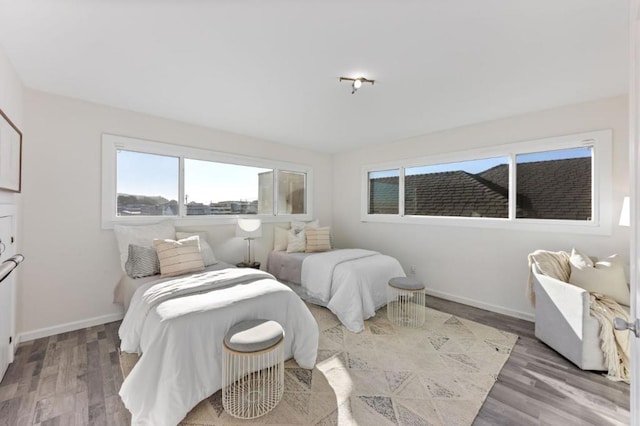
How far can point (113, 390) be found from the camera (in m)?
2.02

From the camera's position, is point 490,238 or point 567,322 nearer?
point 567,322

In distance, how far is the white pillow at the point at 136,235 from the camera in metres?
2.91

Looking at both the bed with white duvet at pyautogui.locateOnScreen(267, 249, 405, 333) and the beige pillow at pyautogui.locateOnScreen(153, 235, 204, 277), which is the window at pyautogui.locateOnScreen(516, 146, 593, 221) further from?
the beige pillow at pyautogui.locateOnScreen(153, 235, 204, 277)

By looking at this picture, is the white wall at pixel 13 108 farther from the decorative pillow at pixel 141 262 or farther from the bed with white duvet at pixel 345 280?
the bed with white duvet at pixel 345 280

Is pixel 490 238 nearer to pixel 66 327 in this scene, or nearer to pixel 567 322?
pixel 567 322

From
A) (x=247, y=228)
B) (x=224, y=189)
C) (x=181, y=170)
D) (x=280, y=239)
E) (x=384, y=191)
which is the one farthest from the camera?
(x=384, y=191)

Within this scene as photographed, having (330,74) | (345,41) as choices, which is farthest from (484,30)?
(330,74)

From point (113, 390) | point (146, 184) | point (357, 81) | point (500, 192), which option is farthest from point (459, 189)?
point (113, 390)

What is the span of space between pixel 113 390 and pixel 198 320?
95 centimetres

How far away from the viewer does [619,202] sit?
2.71 metres

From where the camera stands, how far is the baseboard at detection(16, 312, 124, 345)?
2663 millimetres

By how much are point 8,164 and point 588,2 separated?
4074 millimetres

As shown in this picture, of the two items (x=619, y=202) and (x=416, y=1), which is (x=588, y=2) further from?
(x=619, y=202)

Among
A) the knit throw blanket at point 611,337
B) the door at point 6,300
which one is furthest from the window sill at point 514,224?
the door at point 6,300
